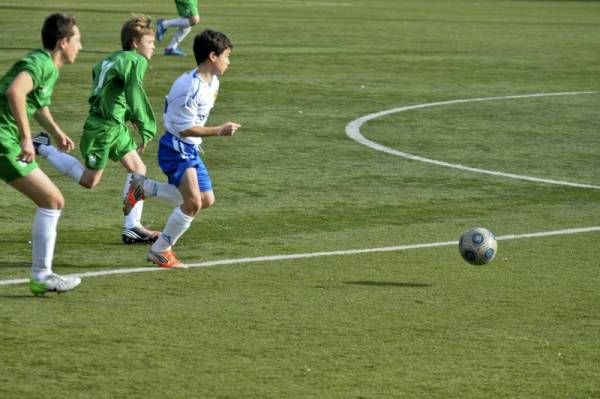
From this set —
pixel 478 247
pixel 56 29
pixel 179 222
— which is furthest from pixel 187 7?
pixel 56 29

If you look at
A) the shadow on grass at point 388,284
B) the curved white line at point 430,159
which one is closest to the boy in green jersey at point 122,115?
the shadow on grass at point 388,284

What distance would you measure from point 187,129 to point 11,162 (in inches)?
69.2

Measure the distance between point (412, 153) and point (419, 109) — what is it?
4.24 meters

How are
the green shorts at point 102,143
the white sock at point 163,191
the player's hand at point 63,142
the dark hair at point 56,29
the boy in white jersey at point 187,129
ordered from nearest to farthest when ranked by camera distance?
the dark hair at point 56,29
the player's hand at point 63,142
the boy in white jersey at point 187,129
the white sock at point 163,191
the green shorts at point 102,143

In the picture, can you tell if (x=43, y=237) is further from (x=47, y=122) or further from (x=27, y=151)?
(x=47, y=122)

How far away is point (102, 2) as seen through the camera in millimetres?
44906

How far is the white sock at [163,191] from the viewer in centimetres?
1119

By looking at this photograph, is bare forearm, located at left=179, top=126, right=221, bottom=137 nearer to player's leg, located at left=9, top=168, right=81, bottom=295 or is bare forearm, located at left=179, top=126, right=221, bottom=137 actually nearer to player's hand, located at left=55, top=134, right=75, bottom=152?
player's hand, located at left=55, top=134, right=75, bottom=152

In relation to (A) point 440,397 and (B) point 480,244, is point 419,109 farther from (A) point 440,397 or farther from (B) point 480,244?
(A) point 440,397

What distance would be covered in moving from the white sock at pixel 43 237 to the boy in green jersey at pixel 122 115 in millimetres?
1944

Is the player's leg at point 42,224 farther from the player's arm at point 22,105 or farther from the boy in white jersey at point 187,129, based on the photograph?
the boy in white jersey at point 187,129

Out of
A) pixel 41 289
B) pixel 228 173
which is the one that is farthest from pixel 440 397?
pixel 228 173

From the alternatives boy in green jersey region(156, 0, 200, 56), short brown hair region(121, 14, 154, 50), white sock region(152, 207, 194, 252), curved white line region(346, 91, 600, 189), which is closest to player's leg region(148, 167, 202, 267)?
white sock region(152, 207, 194, 252)

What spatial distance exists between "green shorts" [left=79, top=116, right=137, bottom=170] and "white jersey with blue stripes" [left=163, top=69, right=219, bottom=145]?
32.4 inches
